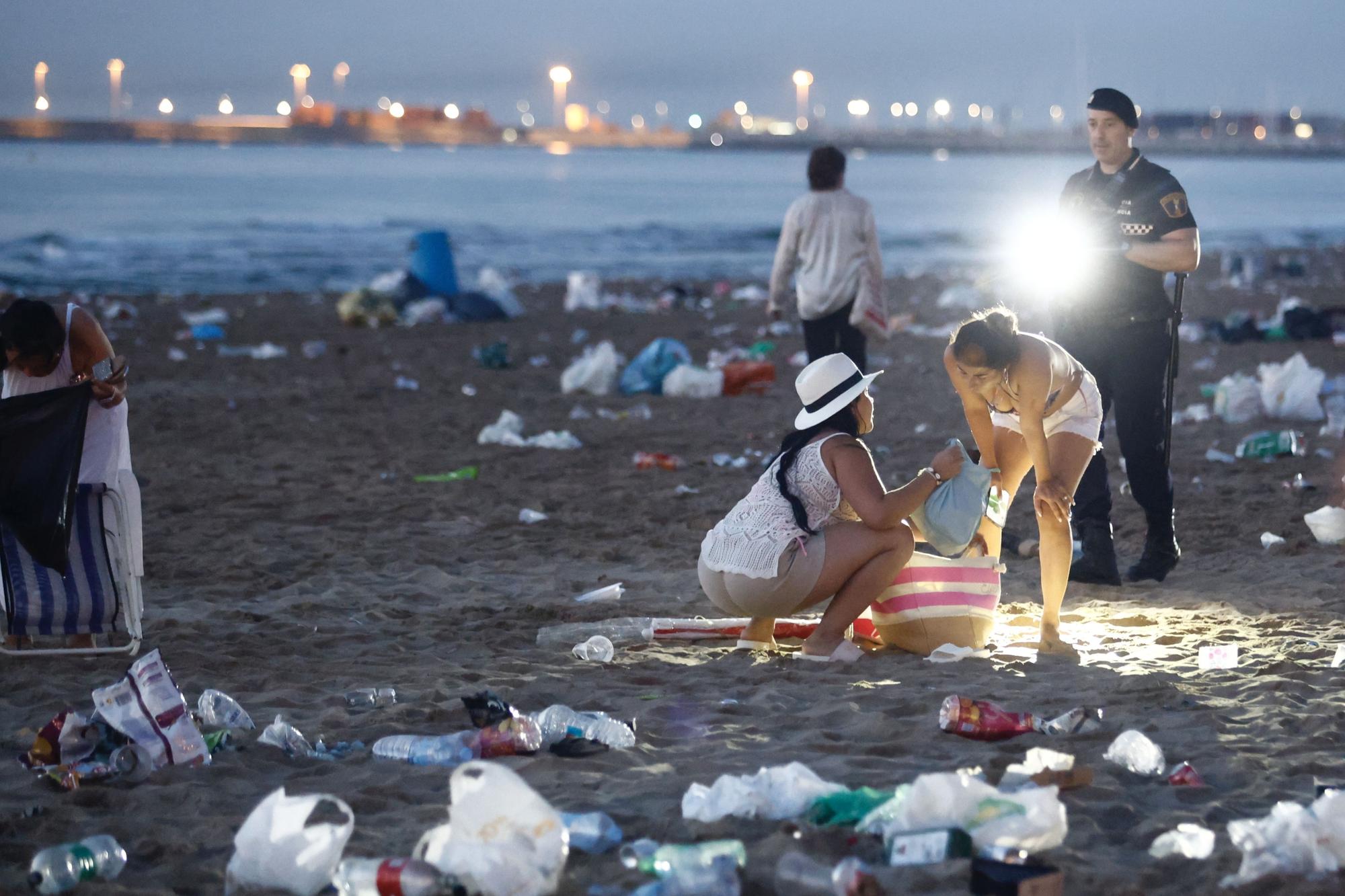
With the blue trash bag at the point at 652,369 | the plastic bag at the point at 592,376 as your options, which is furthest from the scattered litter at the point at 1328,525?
the plastic bag at the point at 592,376

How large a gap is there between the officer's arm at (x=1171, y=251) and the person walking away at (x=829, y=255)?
80.4 inches

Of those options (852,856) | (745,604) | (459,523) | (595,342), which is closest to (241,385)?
(595,342)

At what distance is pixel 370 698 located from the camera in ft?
12.9

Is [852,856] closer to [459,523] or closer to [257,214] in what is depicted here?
[459,523]

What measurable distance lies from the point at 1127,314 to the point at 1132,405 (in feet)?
1.11

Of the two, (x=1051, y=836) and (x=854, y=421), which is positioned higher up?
(x=854, y=421)

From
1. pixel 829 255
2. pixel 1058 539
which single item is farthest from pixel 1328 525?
pixel 829 255

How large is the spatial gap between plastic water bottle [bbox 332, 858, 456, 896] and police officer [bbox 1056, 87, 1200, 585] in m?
3.30

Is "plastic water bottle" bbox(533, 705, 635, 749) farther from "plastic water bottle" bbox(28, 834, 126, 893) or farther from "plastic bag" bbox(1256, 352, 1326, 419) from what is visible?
"plastic bag" bbox(1256, 352, 1326, 419)

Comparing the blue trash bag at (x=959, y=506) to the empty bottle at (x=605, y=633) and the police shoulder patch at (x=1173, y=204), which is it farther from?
the police shoulder patch at (x=1173, y=204)

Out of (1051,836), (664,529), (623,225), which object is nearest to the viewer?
(1051,836)

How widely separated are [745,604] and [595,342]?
9.20m

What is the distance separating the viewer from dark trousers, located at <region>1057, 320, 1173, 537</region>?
16.7 feet

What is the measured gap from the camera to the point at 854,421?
4078 mm
